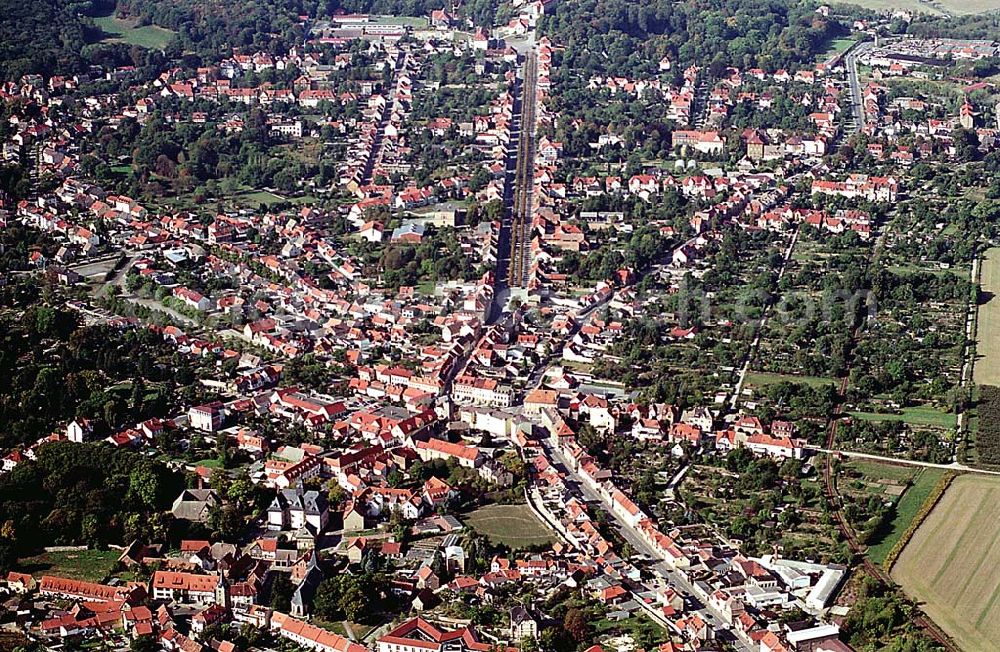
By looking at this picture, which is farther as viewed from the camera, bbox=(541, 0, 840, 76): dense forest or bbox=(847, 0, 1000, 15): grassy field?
bbox=(847, 0, 1000, 15): grassy field

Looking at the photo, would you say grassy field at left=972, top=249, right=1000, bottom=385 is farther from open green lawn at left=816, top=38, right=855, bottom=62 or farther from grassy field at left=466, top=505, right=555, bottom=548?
open green lawn at left=816, top=38, right=855, bottom=62

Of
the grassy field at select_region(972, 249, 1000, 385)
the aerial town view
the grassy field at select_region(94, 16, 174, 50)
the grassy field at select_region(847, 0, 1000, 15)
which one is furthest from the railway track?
the grassy field at select_region(847, 0, 1000, 15)

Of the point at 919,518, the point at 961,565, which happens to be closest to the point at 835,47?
the point at 919,518

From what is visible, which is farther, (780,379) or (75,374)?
(780,379)

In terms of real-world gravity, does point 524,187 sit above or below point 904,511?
above

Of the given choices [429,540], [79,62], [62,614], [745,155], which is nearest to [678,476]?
[429,540]

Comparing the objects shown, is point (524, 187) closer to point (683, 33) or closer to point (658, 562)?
point (683, 33)

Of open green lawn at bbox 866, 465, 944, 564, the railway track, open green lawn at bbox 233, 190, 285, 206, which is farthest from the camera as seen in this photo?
open green lawn at bbox 233, 190, 285, 206
